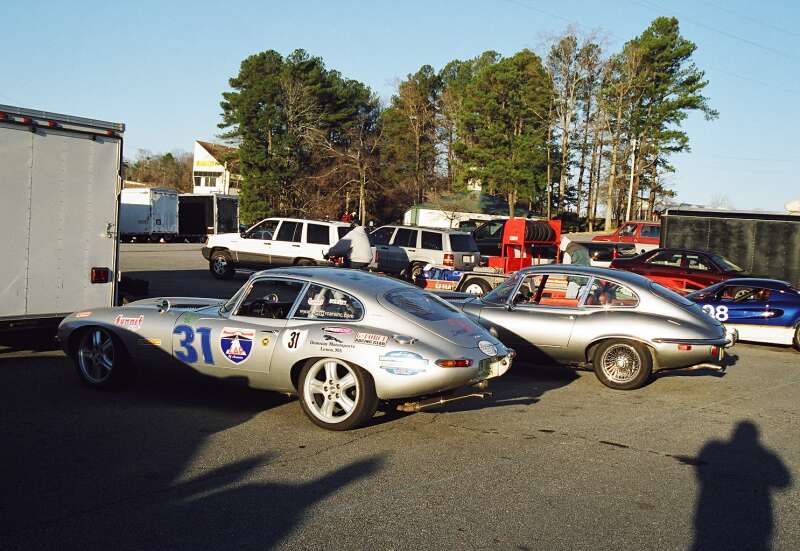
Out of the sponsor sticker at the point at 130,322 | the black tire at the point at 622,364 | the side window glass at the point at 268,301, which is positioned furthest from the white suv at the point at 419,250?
the side window glass at the point at 268,301

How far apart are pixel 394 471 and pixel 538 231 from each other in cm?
1553

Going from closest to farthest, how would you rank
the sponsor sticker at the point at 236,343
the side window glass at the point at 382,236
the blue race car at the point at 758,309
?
the sponsor sticker at the point at 236,343 → the blue race car at the point at 758,309 → the side window glass at the point at 382,236

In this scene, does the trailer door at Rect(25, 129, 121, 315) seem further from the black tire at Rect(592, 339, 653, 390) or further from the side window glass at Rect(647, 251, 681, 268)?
the side window glass at Rect(647, 251, 681, 268)

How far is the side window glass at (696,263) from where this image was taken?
18547 millimetres

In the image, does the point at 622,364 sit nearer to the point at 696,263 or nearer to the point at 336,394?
the point at 336,394

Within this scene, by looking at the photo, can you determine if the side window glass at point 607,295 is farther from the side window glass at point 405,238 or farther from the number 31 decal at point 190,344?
the side window glass at point 405,238

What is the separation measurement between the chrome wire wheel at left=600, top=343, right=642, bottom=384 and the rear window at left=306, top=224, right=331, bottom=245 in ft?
42.3

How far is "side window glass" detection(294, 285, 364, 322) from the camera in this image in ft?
23.7

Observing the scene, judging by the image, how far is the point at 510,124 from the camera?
195 ft

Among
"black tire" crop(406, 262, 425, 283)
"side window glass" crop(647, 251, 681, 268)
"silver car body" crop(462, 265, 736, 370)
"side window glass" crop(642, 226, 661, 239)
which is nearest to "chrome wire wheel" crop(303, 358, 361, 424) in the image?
"silver car body" crop(462, 265, 736, 370)

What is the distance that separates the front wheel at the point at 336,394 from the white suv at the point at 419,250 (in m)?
15.1

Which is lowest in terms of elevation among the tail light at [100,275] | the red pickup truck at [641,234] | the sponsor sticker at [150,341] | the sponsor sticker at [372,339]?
the sponsor sticker at [150,341]

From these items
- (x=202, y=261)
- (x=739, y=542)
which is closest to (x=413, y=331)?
(x=739, y=542)

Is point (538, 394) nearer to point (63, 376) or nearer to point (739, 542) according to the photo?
point (739, 542)
